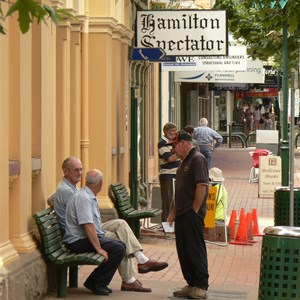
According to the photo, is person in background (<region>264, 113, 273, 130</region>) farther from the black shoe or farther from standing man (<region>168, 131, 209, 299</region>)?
the black shoe

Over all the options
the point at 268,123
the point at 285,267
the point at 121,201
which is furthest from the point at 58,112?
the point at 268,123

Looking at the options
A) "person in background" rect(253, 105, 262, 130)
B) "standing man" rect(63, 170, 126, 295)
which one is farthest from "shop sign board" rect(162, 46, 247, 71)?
"person in background" rect(253, 105, 262, 130)

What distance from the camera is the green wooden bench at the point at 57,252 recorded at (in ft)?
34.1

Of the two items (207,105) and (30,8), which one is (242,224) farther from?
(207,105)

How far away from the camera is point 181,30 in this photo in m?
17.5

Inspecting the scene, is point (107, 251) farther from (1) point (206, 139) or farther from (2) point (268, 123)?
(2) point (268, 123)

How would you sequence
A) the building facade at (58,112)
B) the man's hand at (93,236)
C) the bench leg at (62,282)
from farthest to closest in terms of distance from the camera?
1. the bench leg at (62,282)
2. the man's hand at (93,236)
3. the building facade at (58,112)

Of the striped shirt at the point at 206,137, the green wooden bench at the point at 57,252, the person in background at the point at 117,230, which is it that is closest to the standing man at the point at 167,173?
the person in background at the point at 117,230

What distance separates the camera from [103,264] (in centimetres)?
1095

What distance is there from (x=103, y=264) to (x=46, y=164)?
122cm

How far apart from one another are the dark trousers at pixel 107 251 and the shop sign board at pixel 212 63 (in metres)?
13.1

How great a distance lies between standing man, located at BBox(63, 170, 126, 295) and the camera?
34.8 ft

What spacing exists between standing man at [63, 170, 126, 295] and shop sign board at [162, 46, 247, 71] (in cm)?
1313

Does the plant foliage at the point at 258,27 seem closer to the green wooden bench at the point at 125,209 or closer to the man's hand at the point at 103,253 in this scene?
the green wooden bench at the point at 125,209
